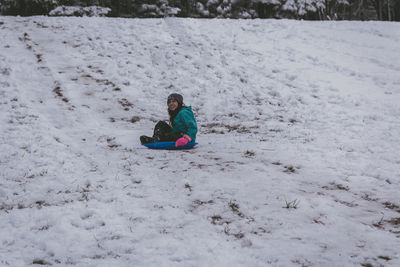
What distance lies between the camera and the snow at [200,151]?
314 cm

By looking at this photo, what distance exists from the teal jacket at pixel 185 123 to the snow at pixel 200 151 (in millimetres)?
403

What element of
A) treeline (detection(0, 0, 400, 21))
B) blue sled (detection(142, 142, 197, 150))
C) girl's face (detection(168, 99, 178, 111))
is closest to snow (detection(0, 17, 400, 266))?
blue sled (detection(142, 142, 197, 150))

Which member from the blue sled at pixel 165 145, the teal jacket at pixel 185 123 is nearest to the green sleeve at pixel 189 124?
the teal jacket at pixel 185 123

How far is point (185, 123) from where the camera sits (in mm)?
6340

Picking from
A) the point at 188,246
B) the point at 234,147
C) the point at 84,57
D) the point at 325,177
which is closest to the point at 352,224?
the point at 325,177

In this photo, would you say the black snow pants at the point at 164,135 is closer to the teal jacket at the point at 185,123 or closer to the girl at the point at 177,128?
the girl at the point at 177,128

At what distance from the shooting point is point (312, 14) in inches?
849

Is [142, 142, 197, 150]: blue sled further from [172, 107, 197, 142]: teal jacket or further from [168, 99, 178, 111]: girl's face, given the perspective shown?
[168, 99, 178, 111]: girl's face

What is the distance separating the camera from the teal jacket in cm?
630

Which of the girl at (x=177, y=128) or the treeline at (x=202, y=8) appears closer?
the girl at (x=177, y=128)

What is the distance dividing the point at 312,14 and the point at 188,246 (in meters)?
21.7

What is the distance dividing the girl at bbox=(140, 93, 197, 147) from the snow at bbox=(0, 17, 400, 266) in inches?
11.0

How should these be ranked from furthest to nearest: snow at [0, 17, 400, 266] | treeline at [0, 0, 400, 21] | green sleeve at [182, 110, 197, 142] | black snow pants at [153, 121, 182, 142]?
treeline at [0, 0, 400, 21], black snow pants at [153, 121, 182, 142], green sleeve at [182, 110, 197, 142], snow at [0, 17, 400, 266]

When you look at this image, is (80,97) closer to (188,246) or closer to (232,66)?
(232,66)
